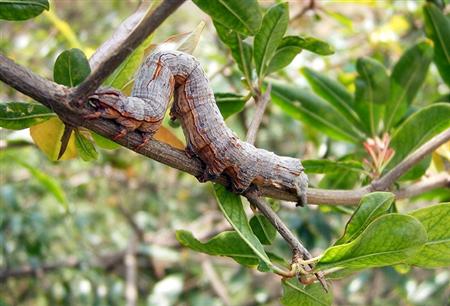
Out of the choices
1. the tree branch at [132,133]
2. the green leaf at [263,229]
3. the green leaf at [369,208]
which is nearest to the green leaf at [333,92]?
the tree branch at [132,133]

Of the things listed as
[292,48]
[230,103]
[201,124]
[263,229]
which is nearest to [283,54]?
[292,48]

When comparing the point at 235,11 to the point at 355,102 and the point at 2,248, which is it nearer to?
the point at 355,102

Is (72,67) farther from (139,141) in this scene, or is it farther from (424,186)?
(424,186)

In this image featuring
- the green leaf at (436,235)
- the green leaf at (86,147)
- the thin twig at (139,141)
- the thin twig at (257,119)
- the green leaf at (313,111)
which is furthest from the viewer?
the green leaf at (313,111)

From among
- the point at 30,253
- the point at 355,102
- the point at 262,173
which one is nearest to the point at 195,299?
the point at 30,253

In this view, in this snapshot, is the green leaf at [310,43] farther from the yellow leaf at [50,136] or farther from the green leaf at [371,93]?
the yellow leaf at [50,136]

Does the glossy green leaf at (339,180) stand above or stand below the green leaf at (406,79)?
below

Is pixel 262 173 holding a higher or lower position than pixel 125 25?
lower
